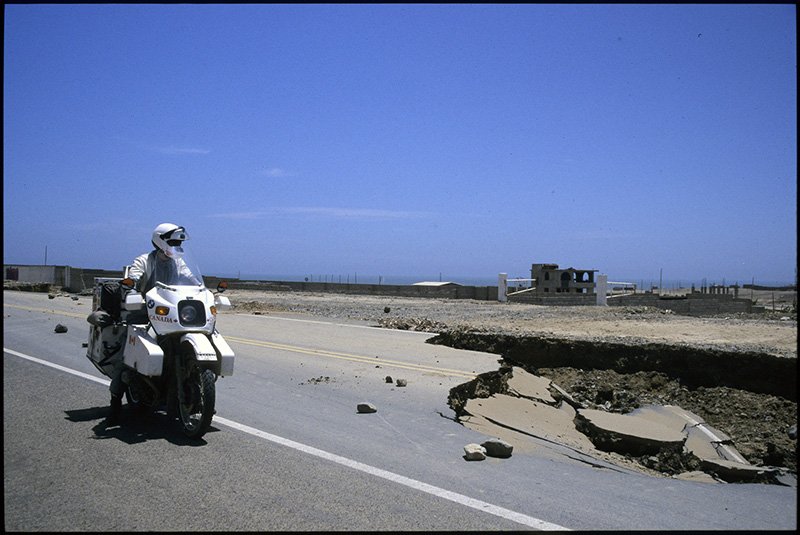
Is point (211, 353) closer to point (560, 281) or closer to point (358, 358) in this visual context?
point (358, 358)

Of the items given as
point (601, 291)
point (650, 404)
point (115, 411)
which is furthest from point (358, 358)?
point (601, 291)

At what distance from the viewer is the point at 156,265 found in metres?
7.71

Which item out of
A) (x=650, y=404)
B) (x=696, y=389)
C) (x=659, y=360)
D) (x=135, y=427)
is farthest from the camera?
(x=659, y=360)

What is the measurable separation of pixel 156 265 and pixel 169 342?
89cm

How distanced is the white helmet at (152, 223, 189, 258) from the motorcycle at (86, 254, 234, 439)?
0.15 metres

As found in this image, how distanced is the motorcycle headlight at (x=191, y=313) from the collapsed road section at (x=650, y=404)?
3.35m

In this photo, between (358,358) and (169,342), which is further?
(358,358)

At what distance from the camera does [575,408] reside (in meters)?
9.98

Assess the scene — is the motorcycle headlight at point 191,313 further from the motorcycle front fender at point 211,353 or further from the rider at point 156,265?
the rider at point 156,265

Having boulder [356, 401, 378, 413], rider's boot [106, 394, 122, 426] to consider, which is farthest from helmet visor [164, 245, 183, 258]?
boulder [356, 401, 378, 413]

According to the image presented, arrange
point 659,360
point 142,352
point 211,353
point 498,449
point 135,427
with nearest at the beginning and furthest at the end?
point 498,449, point 211,353, point 142,352, point 135,427, point 659,360

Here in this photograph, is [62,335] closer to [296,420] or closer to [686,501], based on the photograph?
[296,420]

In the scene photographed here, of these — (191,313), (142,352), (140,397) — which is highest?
(191,313)

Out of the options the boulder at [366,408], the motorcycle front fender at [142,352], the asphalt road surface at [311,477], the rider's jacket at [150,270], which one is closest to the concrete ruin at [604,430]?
the asphalt road surface at [311,477]
